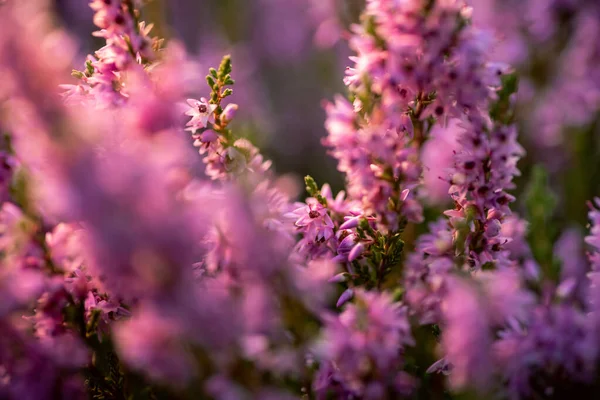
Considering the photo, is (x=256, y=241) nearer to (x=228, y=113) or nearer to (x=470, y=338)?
(x=470, y=338)

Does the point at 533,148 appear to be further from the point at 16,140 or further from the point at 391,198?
the point at 16,140

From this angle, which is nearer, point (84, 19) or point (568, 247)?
point (568, 247)

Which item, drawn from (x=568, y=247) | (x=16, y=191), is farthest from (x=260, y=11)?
(x=16, y=191)

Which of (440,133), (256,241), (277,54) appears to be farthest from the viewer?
(277,54)

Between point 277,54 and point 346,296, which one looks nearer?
point 346,296

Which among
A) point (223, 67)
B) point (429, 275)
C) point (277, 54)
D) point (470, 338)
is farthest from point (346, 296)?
point (277, 54)

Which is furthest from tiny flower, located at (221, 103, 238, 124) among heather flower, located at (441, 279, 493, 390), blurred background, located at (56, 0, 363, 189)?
blurred background, located at (56, 0, 363, 189)

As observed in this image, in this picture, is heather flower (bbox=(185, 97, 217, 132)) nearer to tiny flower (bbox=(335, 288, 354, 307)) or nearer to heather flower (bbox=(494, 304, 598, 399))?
tiny flower (bbox=(335, 288, 354, 307))


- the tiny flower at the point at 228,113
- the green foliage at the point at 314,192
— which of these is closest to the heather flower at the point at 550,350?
the green foliage at the point at 314,192
